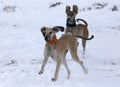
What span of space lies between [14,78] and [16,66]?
1387mm

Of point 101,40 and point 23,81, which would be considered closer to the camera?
point 23,81

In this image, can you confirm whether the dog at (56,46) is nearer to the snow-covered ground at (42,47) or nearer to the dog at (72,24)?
the snow-covered ground at (42,47)

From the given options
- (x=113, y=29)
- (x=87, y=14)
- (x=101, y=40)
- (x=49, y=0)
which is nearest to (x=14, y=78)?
(x=101, y=40)

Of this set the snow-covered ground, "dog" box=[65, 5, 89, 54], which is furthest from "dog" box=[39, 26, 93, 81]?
"dog" box=[65, 5, 89, 54]

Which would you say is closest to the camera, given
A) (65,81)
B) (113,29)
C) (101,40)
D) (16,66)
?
(65,81)

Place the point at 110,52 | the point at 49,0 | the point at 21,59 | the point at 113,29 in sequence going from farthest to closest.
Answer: the point at 49,0
the point at 113,29
the point at 110,52
the point at 21,59

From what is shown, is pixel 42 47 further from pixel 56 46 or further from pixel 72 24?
pixel 56 46

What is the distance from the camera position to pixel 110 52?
13633 mm

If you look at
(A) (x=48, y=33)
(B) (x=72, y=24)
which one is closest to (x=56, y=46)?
(A) (x=48, y=33)

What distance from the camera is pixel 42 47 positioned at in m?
14.5

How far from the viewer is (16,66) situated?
11602 mm

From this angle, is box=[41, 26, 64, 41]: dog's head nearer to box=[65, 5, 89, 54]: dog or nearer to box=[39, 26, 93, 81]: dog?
box=[39, 26, 93, 81]: dog

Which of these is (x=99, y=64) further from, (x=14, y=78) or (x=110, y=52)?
(x=14, y=78)

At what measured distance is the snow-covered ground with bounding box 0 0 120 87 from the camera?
10055 millimetres
